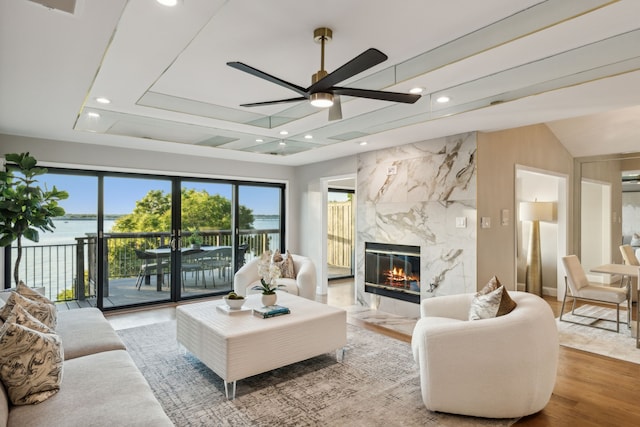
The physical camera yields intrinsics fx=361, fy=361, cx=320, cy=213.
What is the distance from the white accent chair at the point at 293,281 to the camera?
4754mm

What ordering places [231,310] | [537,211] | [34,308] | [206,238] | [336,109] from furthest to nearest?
1. [206,238]
2. [537,211]
3. [231,310]
4. [336,109]
5. [34,308]

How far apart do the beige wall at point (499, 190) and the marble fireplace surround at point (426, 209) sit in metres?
0.13

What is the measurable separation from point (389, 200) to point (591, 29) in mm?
3156

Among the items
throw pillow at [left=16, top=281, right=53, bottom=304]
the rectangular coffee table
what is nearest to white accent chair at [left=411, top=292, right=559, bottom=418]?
the rectangular coffee table

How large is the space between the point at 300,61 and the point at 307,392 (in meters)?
2.48

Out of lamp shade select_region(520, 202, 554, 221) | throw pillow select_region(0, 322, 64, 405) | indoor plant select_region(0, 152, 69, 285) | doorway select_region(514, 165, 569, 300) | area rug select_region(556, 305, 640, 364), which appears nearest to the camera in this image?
throw pillow select_region(0, 322, 64, 405)

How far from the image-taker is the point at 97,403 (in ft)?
5.68

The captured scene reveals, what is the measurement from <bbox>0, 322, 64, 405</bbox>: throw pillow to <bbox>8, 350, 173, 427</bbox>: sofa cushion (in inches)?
2.3

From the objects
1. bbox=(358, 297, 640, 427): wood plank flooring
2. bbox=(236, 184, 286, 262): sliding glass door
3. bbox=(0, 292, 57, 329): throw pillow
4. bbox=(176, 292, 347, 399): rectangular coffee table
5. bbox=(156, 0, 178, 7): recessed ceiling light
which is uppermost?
bbox=(156, 0, 178, 7): recessed ceiling light

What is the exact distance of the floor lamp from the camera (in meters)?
5.67

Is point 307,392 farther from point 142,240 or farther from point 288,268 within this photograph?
point 142,240

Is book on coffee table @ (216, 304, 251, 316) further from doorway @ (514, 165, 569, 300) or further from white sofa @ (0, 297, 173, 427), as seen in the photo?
doorway @ (514, 165, 569, 300)

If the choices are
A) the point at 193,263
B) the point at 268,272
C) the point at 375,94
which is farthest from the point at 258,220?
the point at 375,94

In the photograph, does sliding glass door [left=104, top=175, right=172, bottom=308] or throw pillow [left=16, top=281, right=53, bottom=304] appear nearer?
throw pillow [left=16, top=281, right=53, bottom=304]
